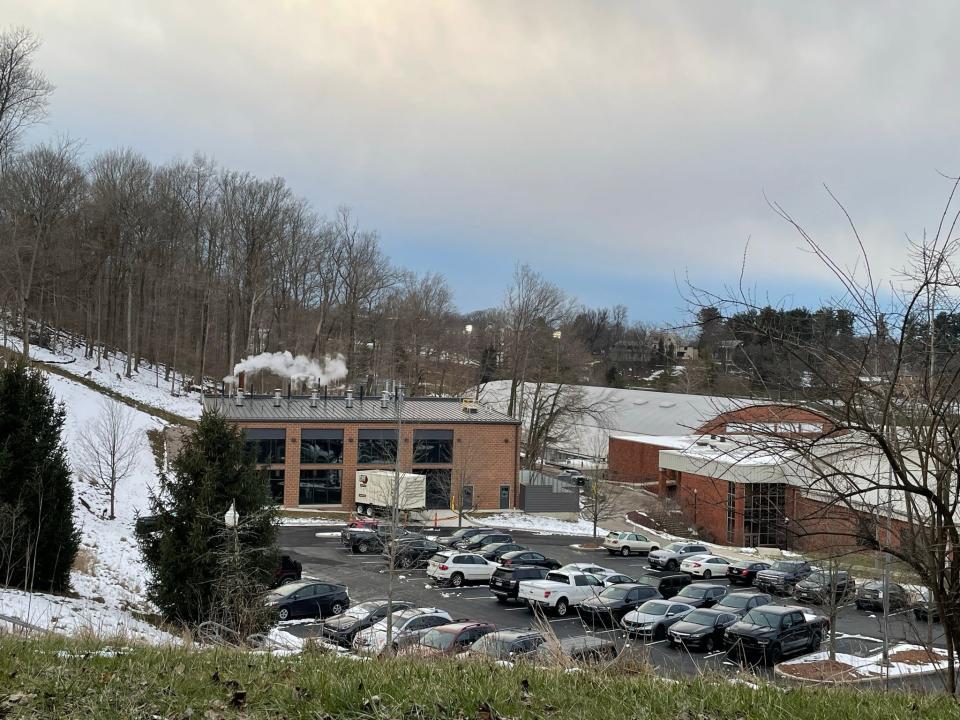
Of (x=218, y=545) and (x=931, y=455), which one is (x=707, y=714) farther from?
(x=218, y=545)

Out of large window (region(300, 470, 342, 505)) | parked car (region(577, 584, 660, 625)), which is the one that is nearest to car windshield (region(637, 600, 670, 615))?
parked car (region(577, 584, 660, 625))

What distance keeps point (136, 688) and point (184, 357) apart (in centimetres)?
5870

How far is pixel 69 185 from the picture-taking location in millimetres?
46219

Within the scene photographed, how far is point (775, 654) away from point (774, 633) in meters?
0.47

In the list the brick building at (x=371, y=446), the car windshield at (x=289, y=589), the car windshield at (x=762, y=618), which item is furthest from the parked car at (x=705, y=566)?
the car windshield at (x=289, y=589)

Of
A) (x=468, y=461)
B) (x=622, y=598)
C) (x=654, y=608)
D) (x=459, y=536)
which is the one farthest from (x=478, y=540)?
(x=654, y=608)

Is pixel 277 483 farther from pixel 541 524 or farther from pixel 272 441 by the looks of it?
pixel 541 524

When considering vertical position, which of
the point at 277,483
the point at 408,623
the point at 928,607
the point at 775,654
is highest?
the point at 928,607

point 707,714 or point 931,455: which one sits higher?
point 931,455

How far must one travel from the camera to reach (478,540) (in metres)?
32.2

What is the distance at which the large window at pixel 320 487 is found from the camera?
41562 millimetres

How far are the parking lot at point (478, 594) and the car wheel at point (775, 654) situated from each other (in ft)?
3.63

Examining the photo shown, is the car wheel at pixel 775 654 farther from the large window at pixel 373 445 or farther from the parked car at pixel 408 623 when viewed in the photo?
the large window at pixel 373 445

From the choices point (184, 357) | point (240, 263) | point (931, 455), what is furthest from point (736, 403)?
point (184, 357)
